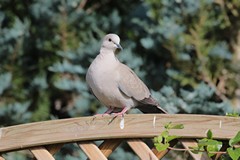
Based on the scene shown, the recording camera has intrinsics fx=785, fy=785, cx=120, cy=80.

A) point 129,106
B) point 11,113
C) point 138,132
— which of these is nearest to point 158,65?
point 11,113

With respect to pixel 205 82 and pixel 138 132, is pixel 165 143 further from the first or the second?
pixel 205 82

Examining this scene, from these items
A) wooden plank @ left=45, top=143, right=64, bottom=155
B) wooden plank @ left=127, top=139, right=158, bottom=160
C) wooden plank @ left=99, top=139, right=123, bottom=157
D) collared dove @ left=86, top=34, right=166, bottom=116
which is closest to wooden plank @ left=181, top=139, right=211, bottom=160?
wooden plank @ left=127, top=139, right=158, bottom=160

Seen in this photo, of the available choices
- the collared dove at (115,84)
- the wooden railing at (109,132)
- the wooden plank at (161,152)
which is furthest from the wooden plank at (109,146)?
the collared dove at (115,84)

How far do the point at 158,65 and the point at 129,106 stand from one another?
5.57 ft

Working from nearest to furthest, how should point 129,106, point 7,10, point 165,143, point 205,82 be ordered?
1. point 165,143
2. point 129,106
3. point 205,82
4. point 7,10

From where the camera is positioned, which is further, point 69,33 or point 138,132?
point 69,33

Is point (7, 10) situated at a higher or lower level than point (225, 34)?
higher

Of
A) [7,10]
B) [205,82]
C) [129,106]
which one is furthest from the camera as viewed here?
[7,10]

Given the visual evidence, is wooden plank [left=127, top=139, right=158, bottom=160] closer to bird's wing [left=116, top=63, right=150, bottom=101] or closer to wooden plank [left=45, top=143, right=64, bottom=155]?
wooden plank [left=45, top=143, right=64, bottom=155]

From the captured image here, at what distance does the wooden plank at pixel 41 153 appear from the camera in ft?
10.1

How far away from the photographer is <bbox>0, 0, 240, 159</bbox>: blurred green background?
5055 millimetres

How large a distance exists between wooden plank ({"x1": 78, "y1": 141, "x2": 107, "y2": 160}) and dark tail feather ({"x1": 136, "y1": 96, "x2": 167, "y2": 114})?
72cm

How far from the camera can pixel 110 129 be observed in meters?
3.03

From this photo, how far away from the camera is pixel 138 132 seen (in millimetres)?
2986
